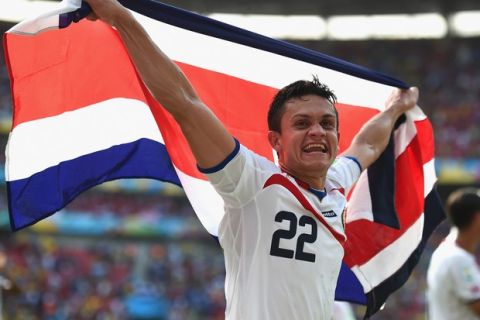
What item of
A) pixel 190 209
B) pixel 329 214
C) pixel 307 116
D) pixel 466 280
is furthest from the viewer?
pixel 190 209

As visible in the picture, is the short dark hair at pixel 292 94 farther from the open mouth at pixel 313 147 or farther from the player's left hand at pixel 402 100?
the player's left hand at pixel 402 100

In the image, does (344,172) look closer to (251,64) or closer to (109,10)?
(251,64)

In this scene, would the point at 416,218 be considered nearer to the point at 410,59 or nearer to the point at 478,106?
the point at 478,106

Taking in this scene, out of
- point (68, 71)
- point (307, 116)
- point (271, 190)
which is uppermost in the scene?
point (68, 71)

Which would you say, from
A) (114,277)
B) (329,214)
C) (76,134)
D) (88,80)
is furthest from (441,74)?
(329,214)

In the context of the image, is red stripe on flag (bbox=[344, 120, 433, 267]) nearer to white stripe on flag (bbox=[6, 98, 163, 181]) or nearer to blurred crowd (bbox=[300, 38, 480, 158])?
white stripe on flag (bbox=[6, 98, 163, 181])

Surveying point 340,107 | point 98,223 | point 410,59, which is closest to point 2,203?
point 98,223

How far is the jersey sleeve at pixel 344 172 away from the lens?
3717 millimetres

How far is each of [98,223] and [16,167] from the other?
85.4 ft

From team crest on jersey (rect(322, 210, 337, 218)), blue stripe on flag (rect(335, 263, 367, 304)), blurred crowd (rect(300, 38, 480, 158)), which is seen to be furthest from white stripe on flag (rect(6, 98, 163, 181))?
blurred crowd (rect(300, 38, 480, 158))

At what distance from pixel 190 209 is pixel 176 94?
27332 millimetres

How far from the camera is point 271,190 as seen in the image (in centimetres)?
302

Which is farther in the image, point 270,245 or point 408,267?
point 408,267

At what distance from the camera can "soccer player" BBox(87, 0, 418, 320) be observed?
2.85 m
